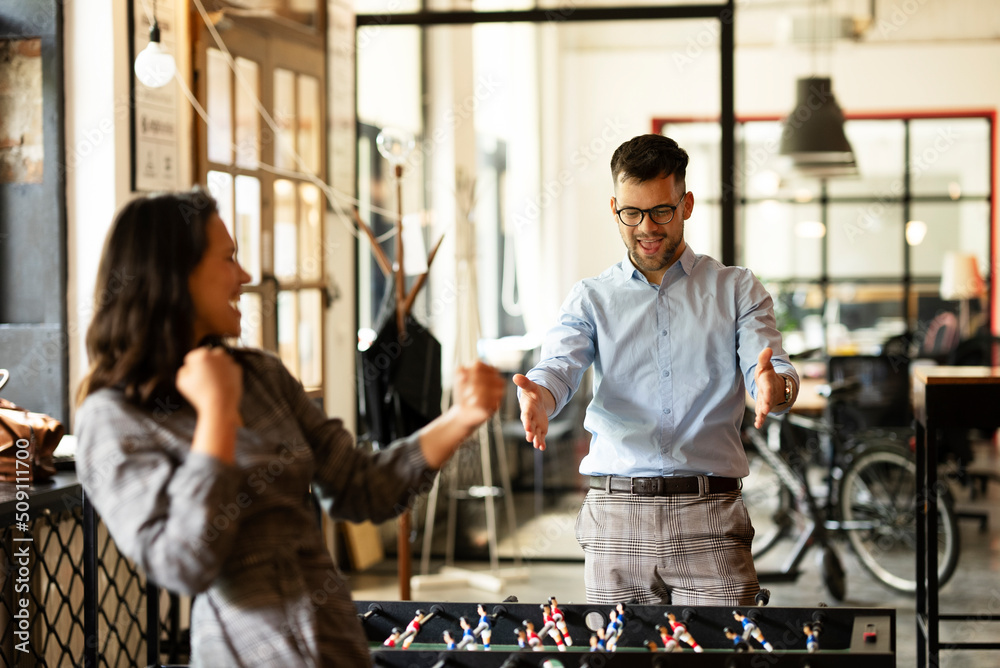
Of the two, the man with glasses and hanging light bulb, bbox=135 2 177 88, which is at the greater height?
hanging light bulb, bbox=135 2 177 88

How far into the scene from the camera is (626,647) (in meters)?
1.91

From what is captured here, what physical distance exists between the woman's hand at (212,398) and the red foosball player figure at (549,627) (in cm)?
82

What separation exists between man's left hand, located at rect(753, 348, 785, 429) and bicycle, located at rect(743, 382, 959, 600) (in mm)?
2729

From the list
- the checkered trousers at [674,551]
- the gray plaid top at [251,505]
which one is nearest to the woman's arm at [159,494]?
the gray plaid top at [251,505]

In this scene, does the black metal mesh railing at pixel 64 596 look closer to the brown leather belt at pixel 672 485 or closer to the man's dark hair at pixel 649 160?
the brown leather belt at pixel 672 485

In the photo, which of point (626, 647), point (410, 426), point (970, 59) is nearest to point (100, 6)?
point (410, 426)

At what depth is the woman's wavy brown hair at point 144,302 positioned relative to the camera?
1388 mm

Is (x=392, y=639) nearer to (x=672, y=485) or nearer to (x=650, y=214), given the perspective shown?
(x=672, y=485)

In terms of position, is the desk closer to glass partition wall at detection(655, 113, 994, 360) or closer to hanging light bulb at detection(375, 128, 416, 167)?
hanging light bulb at detection(375, 128, 416, 167)

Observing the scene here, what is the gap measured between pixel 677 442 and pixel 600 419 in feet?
0.57

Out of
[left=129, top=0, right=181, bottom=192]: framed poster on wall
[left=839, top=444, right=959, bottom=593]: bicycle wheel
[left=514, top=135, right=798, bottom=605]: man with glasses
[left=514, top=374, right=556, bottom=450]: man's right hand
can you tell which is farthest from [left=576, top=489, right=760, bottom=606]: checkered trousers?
[left=839, top=444, right=959, bottom=593]: bicycle wheel

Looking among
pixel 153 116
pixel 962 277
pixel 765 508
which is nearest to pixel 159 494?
pixel 153 116

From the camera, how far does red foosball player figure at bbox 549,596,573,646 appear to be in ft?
6.24

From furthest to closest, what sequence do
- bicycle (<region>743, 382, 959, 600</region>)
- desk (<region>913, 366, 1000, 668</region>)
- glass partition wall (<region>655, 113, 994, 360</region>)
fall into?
1. glass partition wall (<region>655, 113, 994, 360</region>)
2. bicycle (<region>743, 382, 959, 600</region>)
3. desk (<region>913, 366, 1000, 668</region>)
